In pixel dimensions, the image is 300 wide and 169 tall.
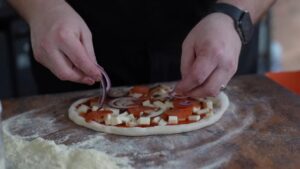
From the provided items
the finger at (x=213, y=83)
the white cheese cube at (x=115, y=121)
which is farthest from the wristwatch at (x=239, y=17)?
the white cheese cube at (x=115, y=121)

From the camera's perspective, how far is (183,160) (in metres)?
1.05

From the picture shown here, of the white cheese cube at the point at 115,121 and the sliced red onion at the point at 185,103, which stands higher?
the sliced red onion at the point at 185,103

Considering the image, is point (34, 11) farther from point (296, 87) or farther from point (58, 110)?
point (296, 87)

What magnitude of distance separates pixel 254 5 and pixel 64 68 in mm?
484

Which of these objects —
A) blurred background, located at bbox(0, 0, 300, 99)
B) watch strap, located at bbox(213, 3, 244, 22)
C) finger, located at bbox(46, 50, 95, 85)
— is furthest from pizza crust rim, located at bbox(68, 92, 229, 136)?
blurred background, located at bbox(0, 0, 300, 99)

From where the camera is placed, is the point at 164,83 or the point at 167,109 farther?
the point at 164,83

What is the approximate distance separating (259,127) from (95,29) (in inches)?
21.4

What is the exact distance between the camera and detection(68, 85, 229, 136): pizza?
1.18 metres

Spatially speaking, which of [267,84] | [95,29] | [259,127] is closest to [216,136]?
[259,127]

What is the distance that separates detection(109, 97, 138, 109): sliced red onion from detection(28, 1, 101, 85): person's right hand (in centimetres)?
11

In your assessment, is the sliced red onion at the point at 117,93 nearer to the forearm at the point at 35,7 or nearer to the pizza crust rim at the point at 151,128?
the pizza crust rim at the point at 151,128

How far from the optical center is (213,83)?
1.17 metres

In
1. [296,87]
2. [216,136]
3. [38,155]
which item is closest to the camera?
[38,155]

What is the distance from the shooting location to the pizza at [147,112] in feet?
3.88
